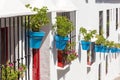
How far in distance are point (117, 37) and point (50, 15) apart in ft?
61.1

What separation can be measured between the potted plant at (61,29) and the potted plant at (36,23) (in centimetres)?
148

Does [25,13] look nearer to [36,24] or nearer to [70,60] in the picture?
[36,24]

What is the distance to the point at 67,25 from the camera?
12.6m

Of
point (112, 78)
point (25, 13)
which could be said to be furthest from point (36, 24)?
point (112, 78)

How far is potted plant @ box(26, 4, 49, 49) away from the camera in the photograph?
35.9 feet

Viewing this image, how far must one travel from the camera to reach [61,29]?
41.7 feet

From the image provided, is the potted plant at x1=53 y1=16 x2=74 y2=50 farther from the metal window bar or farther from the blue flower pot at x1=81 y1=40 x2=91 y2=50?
the blue flower pot at x1=81 y1=40 x2=91 y2=50

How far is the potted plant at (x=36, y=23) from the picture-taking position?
431 inches


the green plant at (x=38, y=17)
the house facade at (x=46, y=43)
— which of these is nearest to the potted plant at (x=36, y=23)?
the green plant at (x=38, y=17)

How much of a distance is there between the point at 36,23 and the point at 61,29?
177 centimetres

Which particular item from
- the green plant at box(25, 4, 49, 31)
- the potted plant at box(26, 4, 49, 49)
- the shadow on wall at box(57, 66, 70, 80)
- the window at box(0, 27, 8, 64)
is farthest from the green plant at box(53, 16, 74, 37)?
the window at box(0, 27, 8, 64)

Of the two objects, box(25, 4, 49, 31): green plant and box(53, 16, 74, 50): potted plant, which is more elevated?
box(25, 4, 49, 31): green plant

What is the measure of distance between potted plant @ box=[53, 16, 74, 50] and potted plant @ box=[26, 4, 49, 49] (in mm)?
1479

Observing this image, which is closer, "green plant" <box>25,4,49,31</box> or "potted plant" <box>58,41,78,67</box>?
"green plant" <box>25,4,49,31</box>
